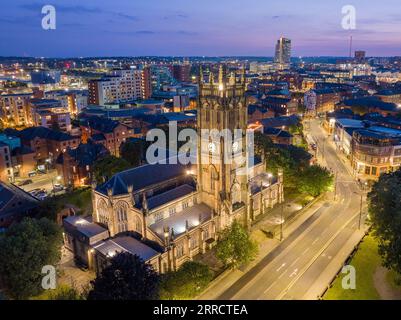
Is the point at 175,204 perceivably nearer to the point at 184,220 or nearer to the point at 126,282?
the point at 184,220

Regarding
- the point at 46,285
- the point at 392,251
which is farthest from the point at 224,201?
the point at 46,285

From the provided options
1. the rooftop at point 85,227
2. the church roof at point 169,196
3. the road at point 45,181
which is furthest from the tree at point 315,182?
the road at point 45,181

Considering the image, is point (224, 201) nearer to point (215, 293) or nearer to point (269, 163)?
point (215, 293)

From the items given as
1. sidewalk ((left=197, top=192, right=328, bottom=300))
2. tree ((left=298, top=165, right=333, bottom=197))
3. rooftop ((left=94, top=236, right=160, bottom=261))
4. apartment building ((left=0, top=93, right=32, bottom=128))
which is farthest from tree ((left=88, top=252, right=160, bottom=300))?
apartment building ((left=0, top=93, right=32, bottom=128))

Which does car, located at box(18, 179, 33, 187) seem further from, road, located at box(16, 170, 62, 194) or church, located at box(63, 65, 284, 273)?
church, located at box(63, 65, 284, 273)

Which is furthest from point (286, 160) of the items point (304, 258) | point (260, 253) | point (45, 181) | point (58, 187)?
point (45, 181)

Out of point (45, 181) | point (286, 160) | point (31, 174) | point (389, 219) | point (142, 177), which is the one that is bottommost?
point (45, 181)
